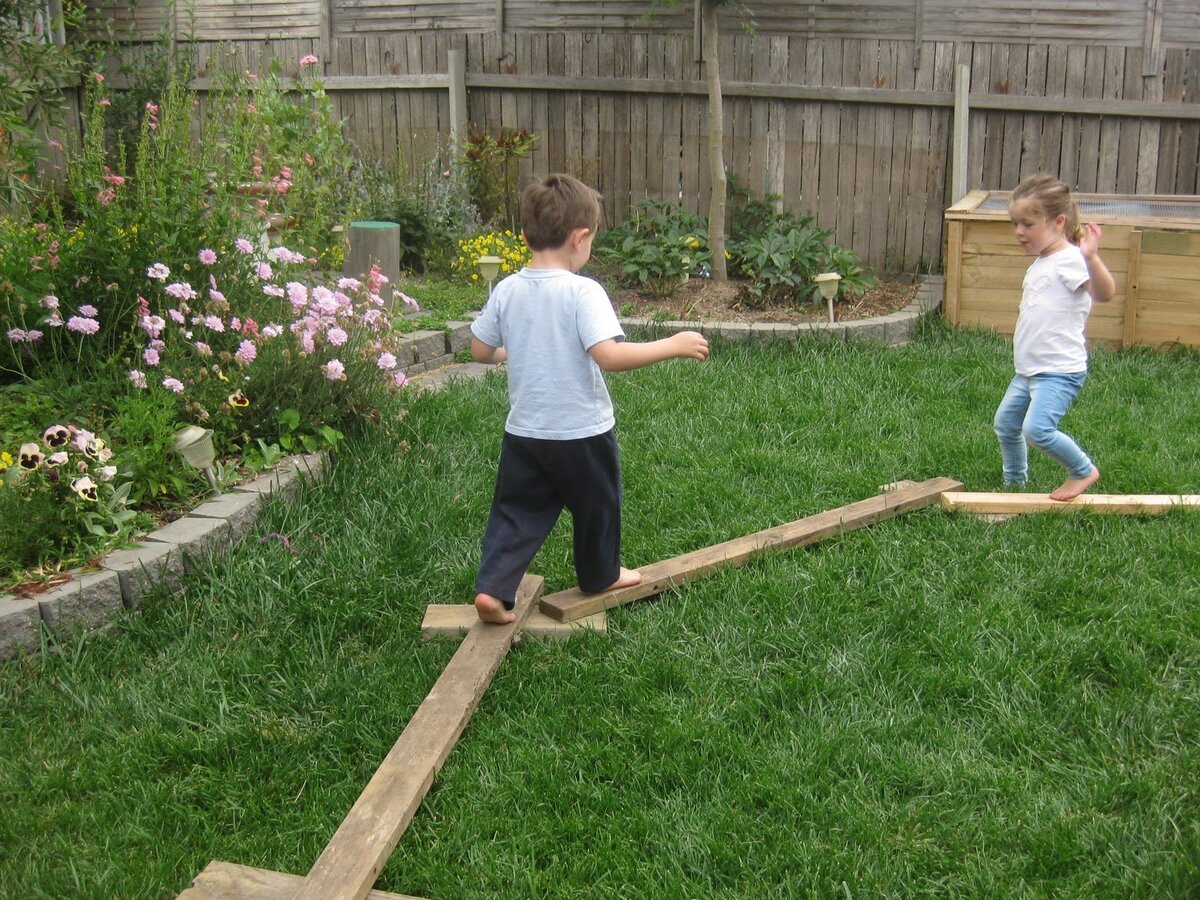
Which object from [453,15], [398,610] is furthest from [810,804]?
[453,15]

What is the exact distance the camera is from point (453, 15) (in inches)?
377

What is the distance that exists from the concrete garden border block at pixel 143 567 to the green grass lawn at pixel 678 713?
0.07 meters

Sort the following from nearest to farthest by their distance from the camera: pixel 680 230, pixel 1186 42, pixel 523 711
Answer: pixel 523 711 → pixel 1186 42 → pixel 680 230

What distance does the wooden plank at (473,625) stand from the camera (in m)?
3.65

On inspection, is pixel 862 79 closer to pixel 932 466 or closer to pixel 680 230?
pixel 680 230

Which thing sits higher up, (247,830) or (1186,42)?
(1186,42)

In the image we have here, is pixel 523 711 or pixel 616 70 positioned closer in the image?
pixel 523 711

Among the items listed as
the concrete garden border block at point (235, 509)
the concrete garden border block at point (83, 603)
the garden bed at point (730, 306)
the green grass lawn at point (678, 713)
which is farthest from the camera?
the garden bed at point (730, 306)

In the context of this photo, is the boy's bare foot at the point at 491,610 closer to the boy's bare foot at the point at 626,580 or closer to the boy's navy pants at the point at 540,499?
the boy's navy pants at the point at 540,499

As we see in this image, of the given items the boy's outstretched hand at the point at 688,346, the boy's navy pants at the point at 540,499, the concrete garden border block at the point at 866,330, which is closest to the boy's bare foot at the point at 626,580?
the boy's navy pants at the point at 540,499

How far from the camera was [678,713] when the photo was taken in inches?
126

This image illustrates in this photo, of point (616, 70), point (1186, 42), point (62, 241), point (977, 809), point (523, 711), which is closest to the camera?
point (977, 809)

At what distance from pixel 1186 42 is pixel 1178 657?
5.87 meters

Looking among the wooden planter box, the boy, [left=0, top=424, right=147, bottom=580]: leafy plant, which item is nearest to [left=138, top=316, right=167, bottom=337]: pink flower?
[left=0, top=424, right=147, bottom=580]: leafy plant
